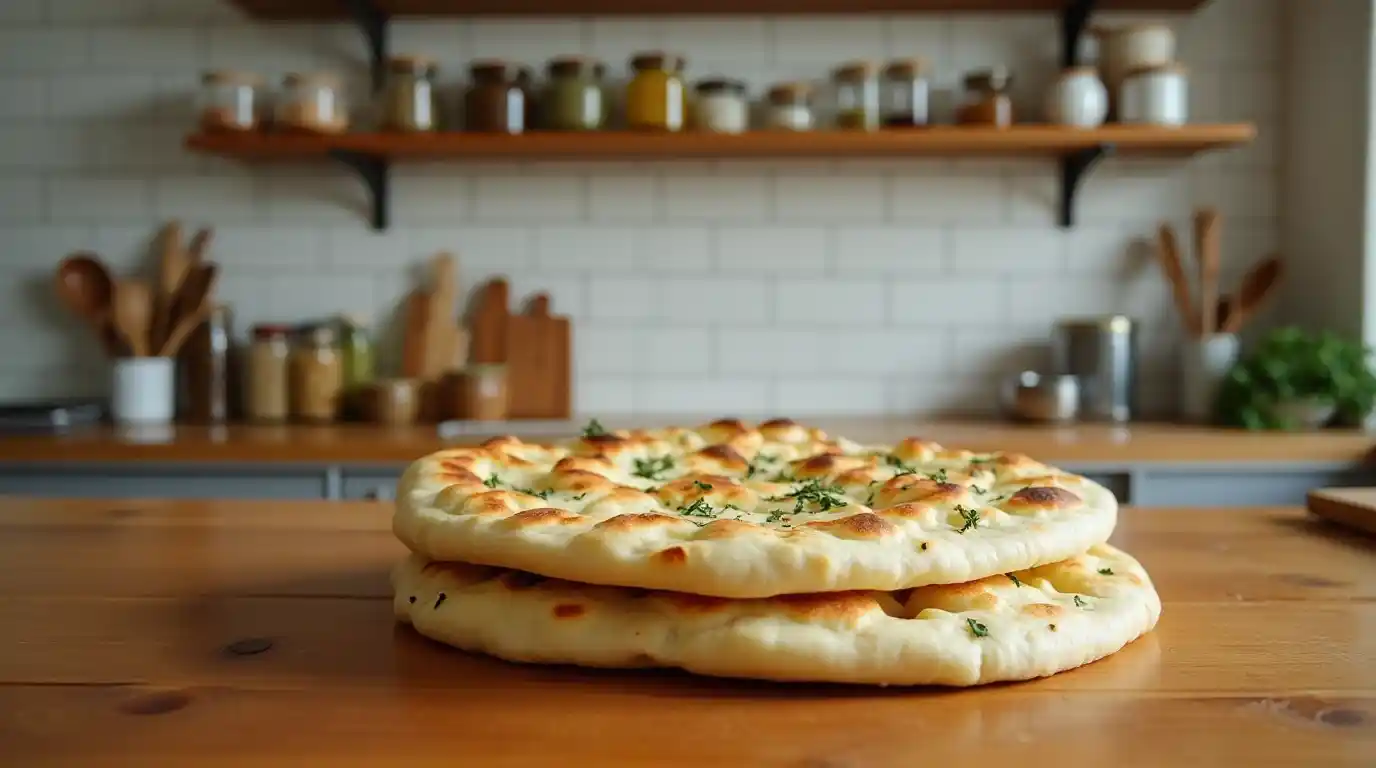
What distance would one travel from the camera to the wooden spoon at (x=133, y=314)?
2.70m

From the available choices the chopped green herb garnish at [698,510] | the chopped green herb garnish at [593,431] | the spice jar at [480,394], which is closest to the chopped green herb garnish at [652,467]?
the chopped green herb garnish at [593,431]

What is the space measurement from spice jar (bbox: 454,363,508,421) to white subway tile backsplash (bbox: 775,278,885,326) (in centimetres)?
72

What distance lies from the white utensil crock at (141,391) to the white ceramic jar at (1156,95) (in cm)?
228

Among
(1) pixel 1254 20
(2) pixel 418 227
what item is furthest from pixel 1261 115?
(2) pixel 418 227

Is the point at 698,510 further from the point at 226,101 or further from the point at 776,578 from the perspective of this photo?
the point at 226,101

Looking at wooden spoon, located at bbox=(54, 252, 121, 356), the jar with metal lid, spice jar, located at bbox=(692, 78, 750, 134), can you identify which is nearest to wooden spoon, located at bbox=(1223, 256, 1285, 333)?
spice jar, located at bbox=(692, 78, 750, 134)

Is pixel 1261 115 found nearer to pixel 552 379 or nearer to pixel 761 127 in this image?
pixel 761 127

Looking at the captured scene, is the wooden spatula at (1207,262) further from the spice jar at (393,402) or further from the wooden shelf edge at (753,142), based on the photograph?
the spice jar at (393,402)

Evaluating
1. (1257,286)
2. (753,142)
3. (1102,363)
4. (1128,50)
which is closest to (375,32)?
(753,142)

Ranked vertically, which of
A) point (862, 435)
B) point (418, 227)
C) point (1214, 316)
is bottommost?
point (862, 435)

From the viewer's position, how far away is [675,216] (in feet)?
9.37

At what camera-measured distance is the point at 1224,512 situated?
136cm

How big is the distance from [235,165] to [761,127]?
1307 mm

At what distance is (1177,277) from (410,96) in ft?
5.99
